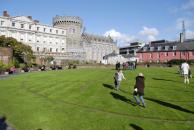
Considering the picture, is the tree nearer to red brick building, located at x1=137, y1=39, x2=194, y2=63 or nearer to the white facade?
the white facade

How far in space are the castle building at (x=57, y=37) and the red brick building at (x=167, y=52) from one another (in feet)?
84.7

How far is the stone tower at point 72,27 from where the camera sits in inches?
4754

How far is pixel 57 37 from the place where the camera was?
117 m

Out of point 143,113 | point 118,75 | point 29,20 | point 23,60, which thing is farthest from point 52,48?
point 143,113

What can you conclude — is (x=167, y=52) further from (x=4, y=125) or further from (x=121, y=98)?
(x=4, y=125)

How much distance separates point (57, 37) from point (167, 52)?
155 feet

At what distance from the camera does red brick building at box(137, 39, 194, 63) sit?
98062 millimetres

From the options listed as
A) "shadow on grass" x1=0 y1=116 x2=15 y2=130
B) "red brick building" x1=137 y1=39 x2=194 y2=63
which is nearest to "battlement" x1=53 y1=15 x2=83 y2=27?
"red brick building" x1=137 y1=39 x2=194 y2=63

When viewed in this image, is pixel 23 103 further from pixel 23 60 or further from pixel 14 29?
pixel 14 29

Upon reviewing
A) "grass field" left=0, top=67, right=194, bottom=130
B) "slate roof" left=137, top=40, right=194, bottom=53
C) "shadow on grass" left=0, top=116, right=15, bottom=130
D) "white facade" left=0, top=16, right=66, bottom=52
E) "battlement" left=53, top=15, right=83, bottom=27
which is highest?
"battlement" left=53, top=15, right=83, bottom=27

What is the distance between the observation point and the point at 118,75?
2595cm

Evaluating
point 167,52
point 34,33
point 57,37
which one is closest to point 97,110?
point 167,52

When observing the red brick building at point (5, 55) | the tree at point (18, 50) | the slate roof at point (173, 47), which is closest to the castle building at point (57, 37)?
the tree at point (18, 50)

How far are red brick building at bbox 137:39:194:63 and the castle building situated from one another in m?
25.8
